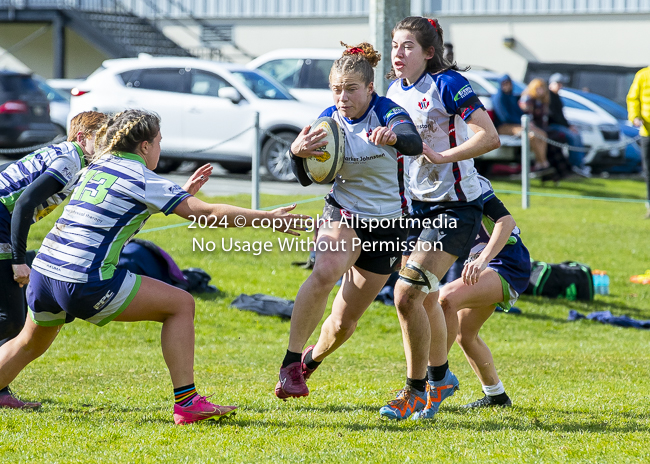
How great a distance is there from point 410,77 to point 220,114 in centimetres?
1033

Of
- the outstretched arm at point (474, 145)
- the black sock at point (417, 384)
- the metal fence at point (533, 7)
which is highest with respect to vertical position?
the metal fence at point (533, 7)

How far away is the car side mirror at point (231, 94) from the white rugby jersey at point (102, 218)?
1052 centimetres

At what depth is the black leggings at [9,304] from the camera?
4992 mm

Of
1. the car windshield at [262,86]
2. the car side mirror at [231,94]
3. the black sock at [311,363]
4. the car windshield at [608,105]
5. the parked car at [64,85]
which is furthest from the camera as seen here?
the parked car at [64,85]

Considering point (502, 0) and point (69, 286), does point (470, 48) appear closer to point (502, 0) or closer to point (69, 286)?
point (502, 0)

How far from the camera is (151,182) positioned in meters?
4.14

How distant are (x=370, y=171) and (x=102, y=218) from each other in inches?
57.5

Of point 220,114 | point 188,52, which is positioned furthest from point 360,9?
point 220,114

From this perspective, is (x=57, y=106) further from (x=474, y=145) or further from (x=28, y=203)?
(x=474, y=145)

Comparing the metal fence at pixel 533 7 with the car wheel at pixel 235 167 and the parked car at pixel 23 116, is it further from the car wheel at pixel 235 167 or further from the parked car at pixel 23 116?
the parked car at pixel 23 116

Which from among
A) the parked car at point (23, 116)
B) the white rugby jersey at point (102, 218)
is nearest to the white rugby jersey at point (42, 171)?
the white rugby jersey at point (102, 218)

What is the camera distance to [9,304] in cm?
504

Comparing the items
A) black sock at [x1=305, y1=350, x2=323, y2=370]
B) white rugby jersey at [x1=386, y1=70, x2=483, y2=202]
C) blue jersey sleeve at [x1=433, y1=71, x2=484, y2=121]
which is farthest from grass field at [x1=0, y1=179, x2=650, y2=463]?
blue jersey sleeve at [x1=433, y1=71, x2=484, y2=121]

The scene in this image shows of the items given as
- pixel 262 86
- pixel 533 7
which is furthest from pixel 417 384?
pixel 533 7
